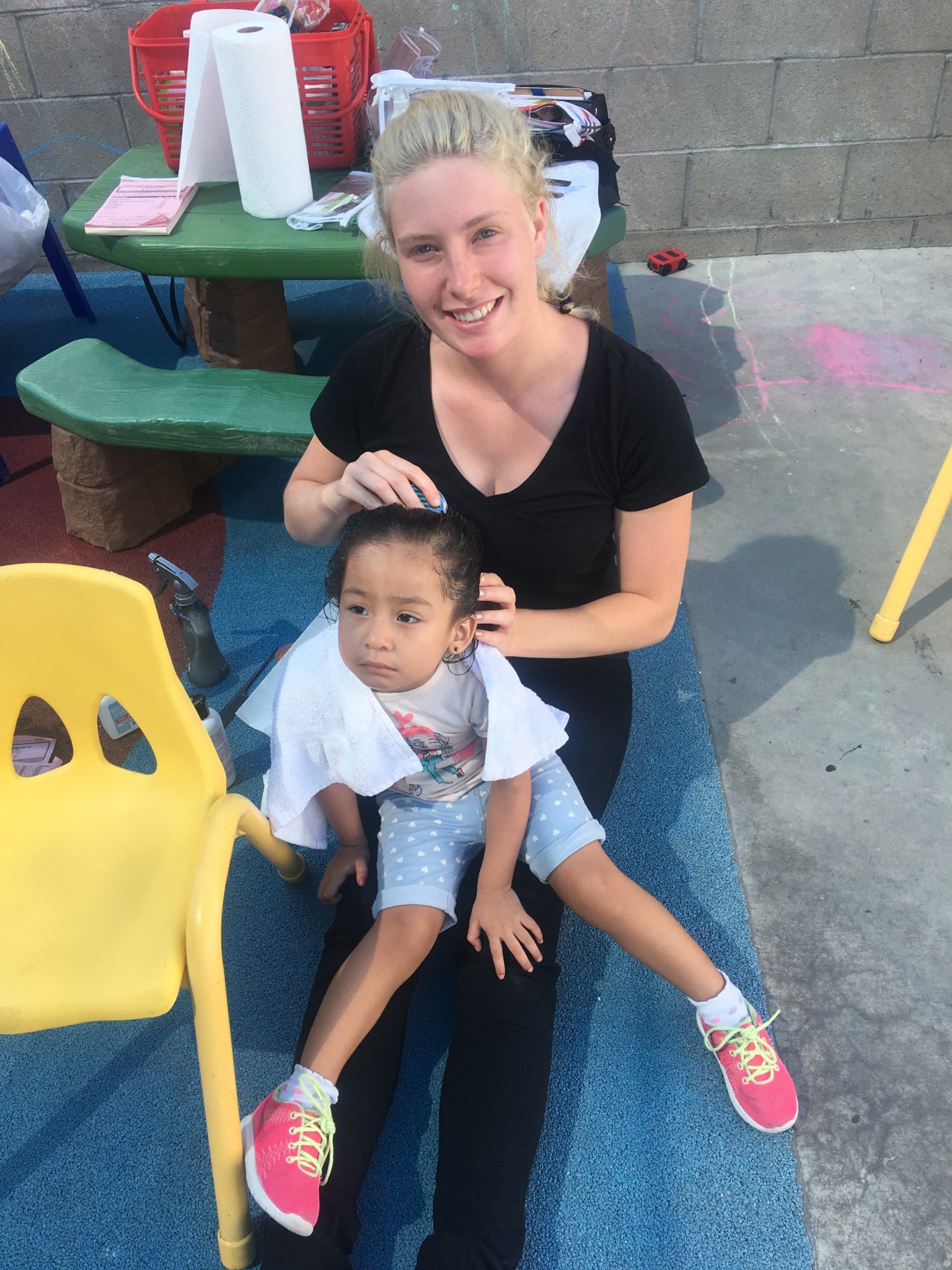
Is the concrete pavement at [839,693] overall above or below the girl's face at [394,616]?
below

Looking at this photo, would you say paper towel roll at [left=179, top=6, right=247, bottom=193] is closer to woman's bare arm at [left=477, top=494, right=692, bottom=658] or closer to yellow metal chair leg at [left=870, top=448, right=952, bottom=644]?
woman's bare arm at [left=477, top=494, right=692, bottom=658]

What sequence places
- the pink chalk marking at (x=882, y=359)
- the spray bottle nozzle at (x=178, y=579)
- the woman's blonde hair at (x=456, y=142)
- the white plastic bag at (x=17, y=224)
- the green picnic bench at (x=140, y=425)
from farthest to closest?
the pink chalk marking at (x=882, y=359) → the white plastic bag at (x=17, y=224) → the green picnic bench at (x=140, y=425) → the spray bottle nozzle at (x=178, y=579) → the woman's blonde hair at (x=456, y=142)

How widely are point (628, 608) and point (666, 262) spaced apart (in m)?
2.90

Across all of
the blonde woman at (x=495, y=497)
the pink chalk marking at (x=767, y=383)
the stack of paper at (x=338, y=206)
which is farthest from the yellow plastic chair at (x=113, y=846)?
the pink chalk marking at (x=767, y=383)

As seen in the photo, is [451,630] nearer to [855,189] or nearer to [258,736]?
[258,736]

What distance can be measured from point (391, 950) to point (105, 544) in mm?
1824

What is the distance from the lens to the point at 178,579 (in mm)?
2043

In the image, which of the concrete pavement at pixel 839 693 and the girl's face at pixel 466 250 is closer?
the girl's face at pixel 466 250

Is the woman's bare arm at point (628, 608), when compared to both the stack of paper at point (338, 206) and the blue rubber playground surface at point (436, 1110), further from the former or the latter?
the stack of paper at point (338, 206)

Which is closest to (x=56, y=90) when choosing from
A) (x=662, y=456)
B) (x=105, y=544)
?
(x=105, y=544)

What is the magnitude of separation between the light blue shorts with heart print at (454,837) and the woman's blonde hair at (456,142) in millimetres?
868

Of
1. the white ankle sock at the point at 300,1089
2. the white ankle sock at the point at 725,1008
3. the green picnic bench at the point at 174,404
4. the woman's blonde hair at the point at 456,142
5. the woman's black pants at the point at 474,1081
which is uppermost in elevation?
the woman's blonde hair at the point at 456,142

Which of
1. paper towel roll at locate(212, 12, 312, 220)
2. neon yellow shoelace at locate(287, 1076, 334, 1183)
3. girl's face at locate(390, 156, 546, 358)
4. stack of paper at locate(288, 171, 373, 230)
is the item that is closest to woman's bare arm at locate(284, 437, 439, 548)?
girl's face at locate(390, 156, 546, 358)

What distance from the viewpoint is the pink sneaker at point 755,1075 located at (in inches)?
58.2
